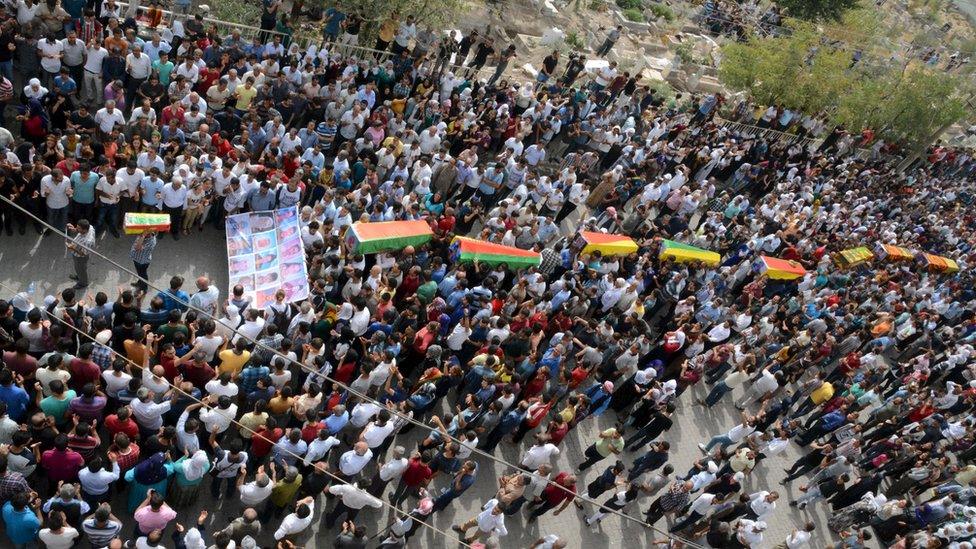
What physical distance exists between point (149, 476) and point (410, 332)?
13.5ft

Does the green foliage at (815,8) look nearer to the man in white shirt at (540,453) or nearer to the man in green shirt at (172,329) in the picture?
the man in white shirt at (540,453)

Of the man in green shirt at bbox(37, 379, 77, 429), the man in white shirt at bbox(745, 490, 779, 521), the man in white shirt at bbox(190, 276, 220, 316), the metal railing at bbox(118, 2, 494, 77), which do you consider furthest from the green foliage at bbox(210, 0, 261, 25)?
the man in white shirt at bbox(745, 490, 779, 521)

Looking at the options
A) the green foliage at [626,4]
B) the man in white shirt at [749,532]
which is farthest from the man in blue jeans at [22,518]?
the green foliage at [626,4]

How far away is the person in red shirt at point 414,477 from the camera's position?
30.8 feet

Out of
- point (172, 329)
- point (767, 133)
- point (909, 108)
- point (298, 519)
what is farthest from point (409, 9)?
point (909, 108)

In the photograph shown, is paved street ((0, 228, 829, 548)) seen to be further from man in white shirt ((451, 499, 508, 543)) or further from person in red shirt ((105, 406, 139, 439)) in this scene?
person in red shirt ((105, 406, 139, 439))

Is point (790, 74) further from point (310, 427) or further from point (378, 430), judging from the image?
point (310, 427)

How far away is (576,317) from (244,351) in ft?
19.6

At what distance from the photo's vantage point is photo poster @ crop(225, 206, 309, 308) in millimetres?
11438

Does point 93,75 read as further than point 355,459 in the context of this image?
Yes

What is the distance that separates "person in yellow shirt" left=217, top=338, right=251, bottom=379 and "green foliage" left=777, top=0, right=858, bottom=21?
39218mm

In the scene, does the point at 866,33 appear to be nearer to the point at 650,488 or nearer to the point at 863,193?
the point at 863,193

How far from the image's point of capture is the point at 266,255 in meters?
12.0

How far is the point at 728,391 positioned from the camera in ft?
48.8
